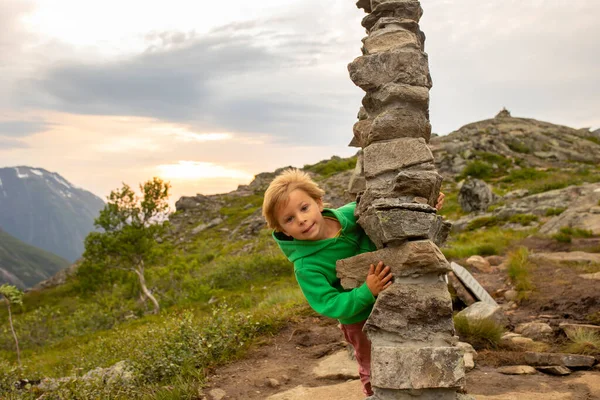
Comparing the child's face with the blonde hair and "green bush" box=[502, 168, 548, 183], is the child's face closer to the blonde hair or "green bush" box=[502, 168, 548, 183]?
the blonde hair

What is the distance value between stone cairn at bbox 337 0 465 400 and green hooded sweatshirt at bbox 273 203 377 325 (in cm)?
16

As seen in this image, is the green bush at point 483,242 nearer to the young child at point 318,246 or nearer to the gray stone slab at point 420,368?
the young child at point 318,246

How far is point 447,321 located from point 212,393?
4.29 meters

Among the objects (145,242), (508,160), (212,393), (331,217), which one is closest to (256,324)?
(212,393)

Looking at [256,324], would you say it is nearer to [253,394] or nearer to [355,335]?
[253,394]

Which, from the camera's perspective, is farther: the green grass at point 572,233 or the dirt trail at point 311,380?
the green grass at point 572,233

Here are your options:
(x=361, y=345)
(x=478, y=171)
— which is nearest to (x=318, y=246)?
(x=361, y=345)

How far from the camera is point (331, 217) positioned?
199 inches

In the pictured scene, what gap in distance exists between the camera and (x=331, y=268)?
4922 mm

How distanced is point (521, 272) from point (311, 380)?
7.24 metres

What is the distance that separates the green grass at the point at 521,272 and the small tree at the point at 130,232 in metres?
16.5

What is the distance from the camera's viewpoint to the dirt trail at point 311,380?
21.0 feet

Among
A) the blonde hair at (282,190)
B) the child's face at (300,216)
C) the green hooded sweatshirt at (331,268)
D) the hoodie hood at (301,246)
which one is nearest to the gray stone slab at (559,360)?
the green hooded sweatshirt at (331,268)

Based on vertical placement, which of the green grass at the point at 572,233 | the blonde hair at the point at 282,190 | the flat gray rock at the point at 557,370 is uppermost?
the blonde hair at the point at 282,190
